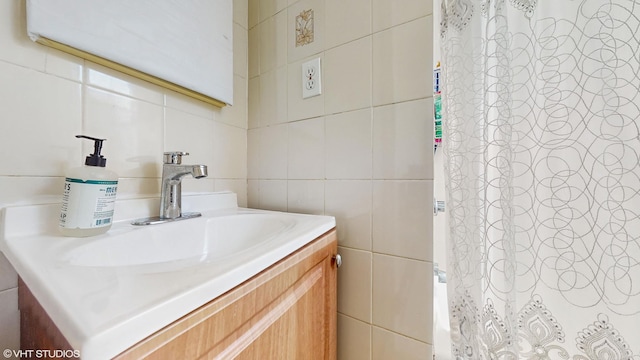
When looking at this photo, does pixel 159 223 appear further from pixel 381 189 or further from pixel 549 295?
pixel 549 295

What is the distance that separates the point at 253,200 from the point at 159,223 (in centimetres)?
41

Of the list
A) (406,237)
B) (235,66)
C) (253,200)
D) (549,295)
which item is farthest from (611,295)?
(235,66)

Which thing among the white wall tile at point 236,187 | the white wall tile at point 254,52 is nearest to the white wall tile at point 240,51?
the white wall tile at point 254,52

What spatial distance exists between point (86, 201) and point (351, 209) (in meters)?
0.58

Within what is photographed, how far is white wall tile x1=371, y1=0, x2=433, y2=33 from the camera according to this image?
61 cm

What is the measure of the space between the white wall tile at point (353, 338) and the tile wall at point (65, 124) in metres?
0.62

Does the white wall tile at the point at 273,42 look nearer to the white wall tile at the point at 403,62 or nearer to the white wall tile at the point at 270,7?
the white wall tile at the point at 270,7

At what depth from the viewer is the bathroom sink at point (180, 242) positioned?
0.41 metres

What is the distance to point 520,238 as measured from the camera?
447 mm

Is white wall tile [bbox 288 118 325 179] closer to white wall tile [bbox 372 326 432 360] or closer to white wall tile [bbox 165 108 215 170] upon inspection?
white wall tile [bbox 165 108 215 170]

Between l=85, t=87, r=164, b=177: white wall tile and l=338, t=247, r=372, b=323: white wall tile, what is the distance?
0.60m

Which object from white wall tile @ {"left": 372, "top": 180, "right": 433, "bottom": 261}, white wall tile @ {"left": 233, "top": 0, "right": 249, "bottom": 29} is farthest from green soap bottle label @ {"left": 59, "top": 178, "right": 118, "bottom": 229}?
white wall tile @ {"left": 233, "top": 0, "right": 249, "bottom": 29}

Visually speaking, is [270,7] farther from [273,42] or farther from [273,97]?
[273,97]

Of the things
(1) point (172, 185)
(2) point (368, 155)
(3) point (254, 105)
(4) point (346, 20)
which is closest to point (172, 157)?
(1) point (172, 185)
